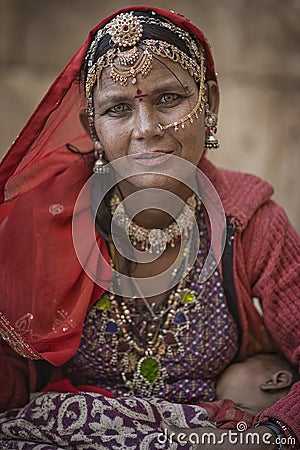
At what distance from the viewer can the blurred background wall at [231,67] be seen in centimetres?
387

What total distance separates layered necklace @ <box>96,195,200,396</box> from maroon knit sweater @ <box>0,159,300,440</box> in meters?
0.18

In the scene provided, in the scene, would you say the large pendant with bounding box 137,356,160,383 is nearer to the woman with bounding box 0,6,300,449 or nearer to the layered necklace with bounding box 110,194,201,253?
the woman with bounding box 0,6,300,449

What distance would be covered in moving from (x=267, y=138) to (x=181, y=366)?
86.8 inches

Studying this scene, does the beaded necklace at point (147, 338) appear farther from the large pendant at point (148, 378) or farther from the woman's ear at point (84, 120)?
the woman's ear at point (84, 120)

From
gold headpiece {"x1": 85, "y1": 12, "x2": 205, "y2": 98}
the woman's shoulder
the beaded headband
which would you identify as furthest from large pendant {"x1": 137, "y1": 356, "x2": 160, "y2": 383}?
gold headpiece {"x1": 85, "y1": 12, "x2": 205, "y2": 98}

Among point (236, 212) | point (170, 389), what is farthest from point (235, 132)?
point (170, 389)

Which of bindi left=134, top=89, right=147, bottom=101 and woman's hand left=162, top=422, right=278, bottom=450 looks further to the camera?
bindi left=134, top=89, right=147, bottom=101

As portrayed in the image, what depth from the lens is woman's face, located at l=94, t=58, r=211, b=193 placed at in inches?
71.8

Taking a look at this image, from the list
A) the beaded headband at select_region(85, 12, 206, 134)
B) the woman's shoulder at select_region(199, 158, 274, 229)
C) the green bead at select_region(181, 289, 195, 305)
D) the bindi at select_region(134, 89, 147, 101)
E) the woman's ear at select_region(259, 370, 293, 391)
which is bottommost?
the woman's ear at select_region(259, 370, 293, 391)

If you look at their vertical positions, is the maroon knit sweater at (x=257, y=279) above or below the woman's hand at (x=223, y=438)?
above

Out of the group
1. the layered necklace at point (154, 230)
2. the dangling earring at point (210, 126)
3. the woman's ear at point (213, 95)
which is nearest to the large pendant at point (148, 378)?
the layered necklace at point (154, 230)

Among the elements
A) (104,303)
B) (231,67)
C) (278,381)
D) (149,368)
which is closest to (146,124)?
(104,303)

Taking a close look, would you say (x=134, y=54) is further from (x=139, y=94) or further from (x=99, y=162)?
(x=99, y=162)

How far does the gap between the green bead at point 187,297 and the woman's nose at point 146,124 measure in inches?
19.2
